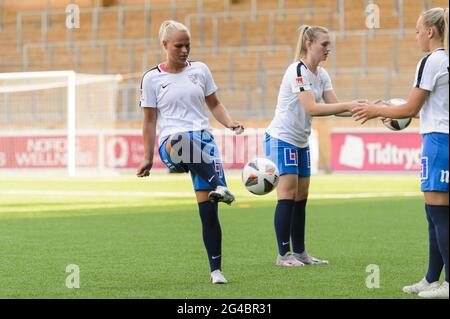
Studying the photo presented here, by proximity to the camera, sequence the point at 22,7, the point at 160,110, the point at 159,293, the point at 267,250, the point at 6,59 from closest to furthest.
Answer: the point at 159,293 < the point at 160,110 < the point at 267,250 < the point at 6,59 < the point at 22,7

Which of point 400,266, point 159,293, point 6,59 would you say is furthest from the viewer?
point 6,59

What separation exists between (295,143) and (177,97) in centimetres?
166

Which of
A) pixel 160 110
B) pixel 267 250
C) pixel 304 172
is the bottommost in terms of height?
pixel 267 250

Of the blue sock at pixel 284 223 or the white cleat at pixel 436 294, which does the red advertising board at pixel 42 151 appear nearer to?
the blue sock at pixel 284 223

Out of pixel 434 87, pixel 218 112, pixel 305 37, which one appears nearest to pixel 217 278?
pixel 218 112

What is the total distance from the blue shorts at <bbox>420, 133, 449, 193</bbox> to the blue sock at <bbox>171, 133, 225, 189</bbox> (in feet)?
5.63

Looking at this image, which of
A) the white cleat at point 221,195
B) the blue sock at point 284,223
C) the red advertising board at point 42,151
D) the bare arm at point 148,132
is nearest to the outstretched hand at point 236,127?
the white cleat at point 221,195

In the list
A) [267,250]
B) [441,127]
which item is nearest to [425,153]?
[441,127]

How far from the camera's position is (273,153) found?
8992mm

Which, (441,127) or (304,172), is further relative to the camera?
(304,172)

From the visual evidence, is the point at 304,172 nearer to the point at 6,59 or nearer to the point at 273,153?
the point at 273,153

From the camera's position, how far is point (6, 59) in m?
37.7
